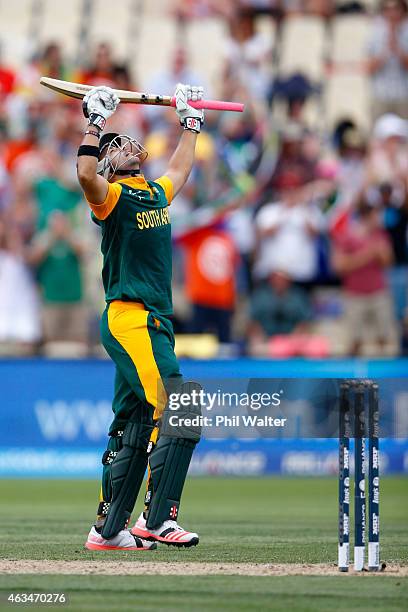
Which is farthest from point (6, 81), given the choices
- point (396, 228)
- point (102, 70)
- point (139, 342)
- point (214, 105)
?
point (139, 342)

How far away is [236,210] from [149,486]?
8328mm

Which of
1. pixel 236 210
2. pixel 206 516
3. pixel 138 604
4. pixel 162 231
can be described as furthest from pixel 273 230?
pixel 138 604

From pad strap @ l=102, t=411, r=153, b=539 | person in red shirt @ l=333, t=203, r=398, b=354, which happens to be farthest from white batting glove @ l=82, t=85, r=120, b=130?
person in red shirt @ l=333, t=203, r=398, b=354

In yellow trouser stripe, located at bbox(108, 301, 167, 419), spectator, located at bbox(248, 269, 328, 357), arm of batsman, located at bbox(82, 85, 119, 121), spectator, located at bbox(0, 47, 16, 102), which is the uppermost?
spectator, located at bbox(0, 47, 16, 102)

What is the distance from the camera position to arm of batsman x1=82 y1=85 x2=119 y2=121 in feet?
24.2

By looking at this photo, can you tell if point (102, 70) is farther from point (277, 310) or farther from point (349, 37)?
point (349, 37)

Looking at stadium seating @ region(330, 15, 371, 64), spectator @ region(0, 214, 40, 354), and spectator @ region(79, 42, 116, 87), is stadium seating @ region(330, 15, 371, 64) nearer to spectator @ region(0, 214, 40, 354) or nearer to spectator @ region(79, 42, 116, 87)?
spectator @ region(79, 42, 116, 87)

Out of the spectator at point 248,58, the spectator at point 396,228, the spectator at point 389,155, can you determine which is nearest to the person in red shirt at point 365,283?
the spectator at point 396,228

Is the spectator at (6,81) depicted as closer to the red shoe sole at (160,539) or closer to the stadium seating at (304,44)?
the stadium seating at (304,44)

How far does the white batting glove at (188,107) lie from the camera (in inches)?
321

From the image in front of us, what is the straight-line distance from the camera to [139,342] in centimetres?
746

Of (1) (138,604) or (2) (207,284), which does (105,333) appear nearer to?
(1) (138,604)

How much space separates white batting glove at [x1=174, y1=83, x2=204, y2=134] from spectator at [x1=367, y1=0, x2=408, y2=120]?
389 inches

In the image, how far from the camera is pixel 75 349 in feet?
49.1
